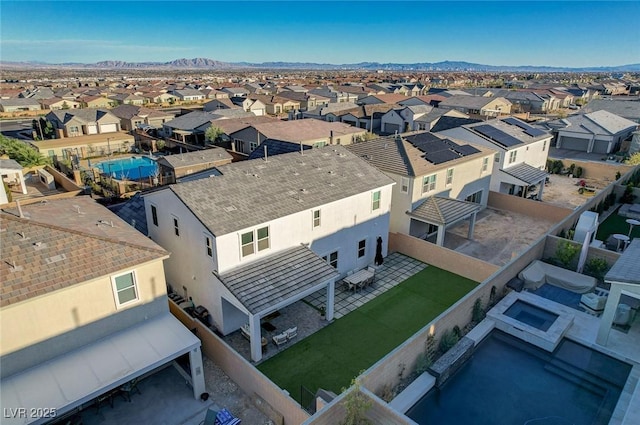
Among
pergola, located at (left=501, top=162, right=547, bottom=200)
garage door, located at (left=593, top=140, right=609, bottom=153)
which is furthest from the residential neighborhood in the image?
garage door, located at (left=593, top=140, right=609, bottom=153)

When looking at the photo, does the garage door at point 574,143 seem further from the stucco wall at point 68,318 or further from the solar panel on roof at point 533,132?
the stucco wall at point 68,318

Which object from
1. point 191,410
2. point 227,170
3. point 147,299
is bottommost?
point 191,410

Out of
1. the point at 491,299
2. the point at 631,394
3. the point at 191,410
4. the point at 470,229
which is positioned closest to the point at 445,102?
the point at 470,229

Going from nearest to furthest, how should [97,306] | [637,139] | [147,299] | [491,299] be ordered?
[97,306] < [147,299] < [491,299] < [637,139]

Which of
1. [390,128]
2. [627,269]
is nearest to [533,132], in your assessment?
[627,269]

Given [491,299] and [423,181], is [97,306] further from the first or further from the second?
[423,181]

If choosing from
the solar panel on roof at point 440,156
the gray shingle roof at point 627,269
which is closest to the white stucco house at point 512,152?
the solar panel on roof at point 440,156

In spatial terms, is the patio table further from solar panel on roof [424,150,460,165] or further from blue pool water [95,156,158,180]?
blue pool water [95,156,158,180]
